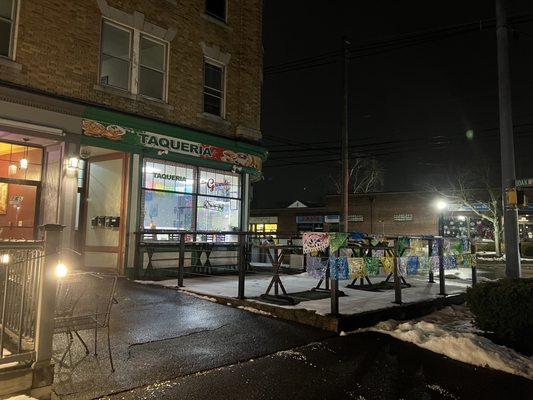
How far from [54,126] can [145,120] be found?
2.47m

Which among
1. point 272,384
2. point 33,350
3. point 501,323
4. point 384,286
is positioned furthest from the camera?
point 384,286

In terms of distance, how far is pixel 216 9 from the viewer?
14820mm

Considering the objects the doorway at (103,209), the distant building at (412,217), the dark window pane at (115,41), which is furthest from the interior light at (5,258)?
the distant building at (412,217)

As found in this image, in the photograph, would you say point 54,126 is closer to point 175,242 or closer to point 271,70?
point 175,242

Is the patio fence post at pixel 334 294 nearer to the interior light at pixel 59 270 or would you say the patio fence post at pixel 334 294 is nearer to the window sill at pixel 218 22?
the interior light at pixel 59 270

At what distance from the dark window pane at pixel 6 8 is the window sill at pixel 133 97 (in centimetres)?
234

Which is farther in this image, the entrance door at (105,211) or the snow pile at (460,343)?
the entrance door at (105,211)

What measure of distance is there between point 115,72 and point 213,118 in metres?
3.25

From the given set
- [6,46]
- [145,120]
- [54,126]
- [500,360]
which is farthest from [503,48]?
[6,46]

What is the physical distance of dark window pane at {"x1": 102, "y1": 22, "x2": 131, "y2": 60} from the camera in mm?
11977

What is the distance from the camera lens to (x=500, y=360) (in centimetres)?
569

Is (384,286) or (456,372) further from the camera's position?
(384,286)

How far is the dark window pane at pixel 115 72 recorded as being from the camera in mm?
12023

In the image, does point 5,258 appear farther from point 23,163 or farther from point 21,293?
point 23,163
